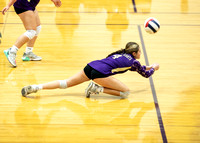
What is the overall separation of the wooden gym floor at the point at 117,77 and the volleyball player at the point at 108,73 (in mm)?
140

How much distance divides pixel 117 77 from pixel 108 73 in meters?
0.73

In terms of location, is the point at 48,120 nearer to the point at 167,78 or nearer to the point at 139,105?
the point at 139,105

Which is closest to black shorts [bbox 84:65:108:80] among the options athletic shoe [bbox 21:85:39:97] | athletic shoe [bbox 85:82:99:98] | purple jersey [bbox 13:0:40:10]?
athletic shoe [bbox 85:82:99:98]

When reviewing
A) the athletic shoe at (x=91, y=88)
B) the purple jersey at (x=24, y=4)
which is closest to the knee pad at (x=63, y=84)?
the athletic shoe at (x=91, y=88)

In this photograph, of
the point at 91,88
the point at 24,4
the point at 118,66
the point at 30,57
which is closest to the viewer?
the point at 118,66

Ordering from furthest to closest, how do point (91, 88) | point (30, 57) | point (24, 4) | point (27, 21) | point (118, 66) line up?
point (30, 57) < point (27, 21) < point (24, 4) < point (91, 88) < point (118, 66)

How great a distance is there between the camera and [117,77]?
5.31 metres

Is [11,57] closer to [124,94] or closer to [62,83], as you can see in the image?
[62,83]

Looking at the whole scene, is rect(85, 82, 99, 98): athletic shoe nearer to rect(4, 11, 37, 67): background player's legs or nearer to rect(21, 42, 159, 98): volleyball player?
rect(21, 42, 159, 98): volleyball player

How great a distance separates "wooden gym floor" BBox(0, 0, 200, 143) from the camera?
4.15m

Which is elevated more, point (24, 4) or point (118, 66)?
point (24, 4)

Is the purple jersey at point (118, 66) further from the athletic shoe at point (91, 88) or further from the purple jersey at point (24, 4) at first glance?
the purple jersey at point (24, 4)

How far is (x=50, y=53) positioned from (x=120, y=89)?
175 centimetres

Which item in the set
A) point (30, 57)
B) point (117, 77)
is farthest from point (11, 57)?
point (117, 77)
